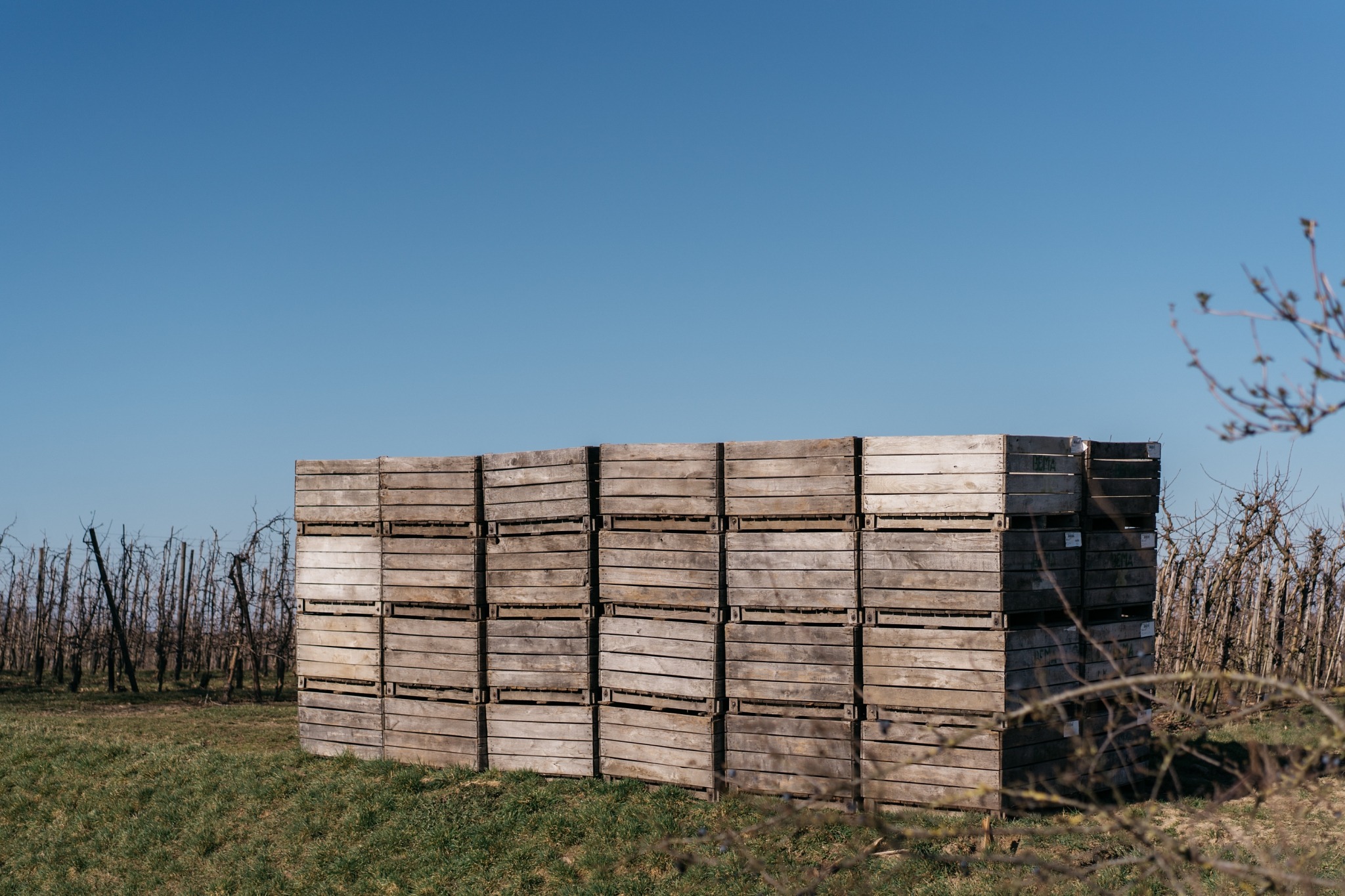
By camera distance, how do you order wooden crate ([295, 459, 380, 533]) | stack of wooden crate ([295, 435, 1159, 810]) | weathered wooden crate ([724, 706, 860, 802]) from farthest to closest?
1. wooden crate ([295, 459, 380, 533])
2. weathered wooden crate ([724, 706, 860, 802])
3. stack of wooden crate ([295, 435, 1159, 810])

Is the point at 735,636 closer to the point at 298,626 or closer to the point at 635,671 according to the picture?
the point at 635,671

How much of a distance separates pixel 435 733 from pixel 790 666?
4.15m

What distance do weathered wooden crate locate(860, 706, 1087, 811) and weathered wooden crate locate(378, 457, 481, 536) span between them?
4.79 meters

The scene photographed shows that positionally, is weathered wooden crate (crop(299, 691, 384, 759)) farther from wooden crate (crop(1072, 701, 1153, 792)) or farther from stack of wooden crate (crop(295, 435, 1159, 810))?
wooden crate (crop(1072, 701, 1153, 792))

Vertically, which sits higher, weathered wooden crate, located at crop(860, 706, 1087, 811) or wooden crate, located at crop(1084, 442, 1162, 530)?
wooden crate, located at crop(1084, 442, 1162, 530)

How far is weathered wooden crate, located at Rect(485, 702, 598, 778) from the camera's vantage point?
10.8 meters

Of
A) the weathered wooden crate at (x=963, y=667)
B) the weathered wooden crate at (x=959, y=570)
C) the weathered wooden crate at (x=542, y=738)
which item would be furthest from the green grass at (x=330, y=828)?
the weathered wooden crate at (x=959, y=570)

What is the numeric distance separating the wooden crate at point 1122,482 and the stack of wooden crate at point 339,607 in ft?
24.8

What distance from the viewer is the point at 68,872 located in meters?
11.2

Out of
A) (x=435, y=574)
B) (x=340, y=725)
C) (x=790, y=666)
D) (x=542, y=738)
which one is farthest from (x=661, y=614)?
(x=340, y=725)

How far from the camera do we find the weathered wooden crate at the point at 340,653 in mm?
12141

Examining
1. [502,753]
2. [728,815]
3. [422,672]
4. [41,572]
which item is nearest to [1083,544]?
[728,815]

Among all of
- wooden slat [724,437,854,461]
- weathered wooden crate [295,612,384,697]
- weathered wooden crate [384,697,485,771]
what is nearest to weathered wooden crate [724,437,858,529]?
wooden slat [724,437,854,461]

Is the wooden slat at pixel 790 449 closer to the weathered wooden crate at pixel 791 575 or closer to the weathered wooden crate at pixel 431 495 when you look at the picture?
the weathered wooden crate at pixel 791 575
